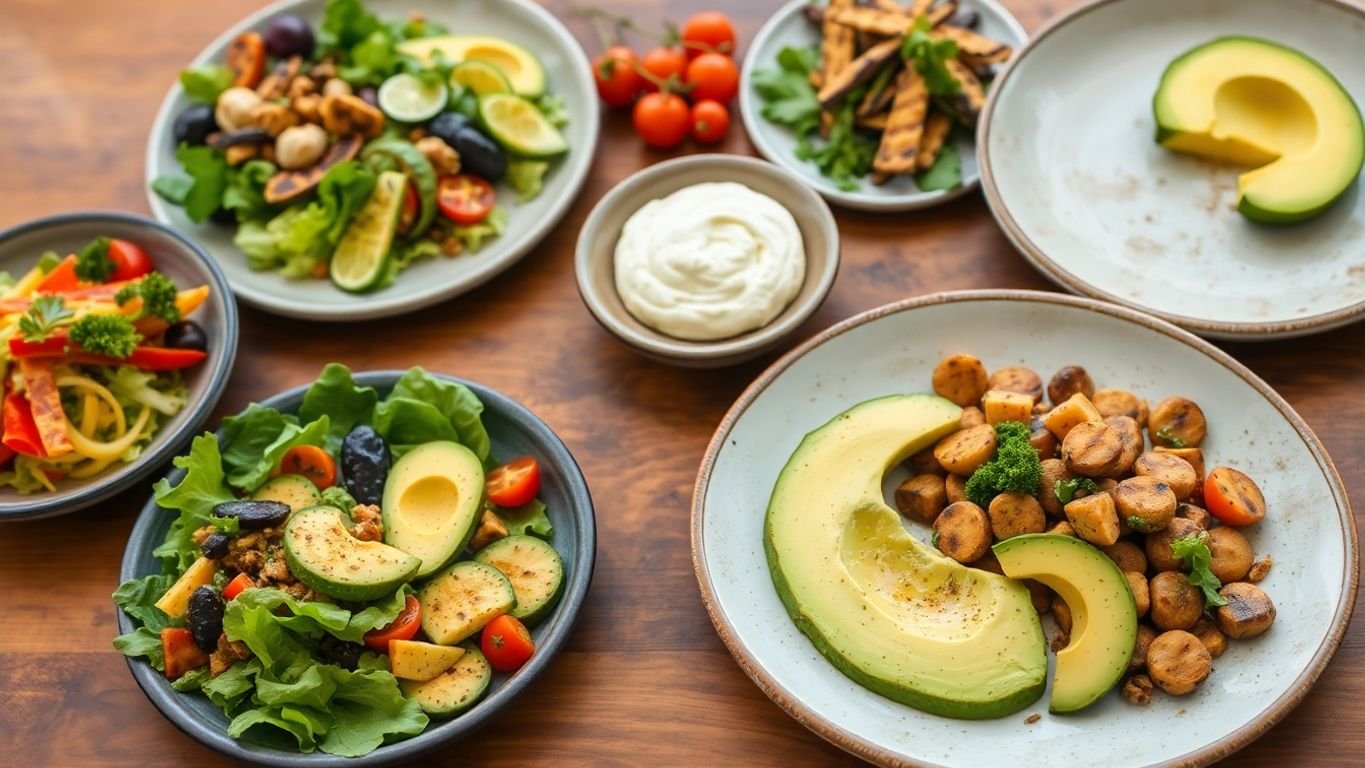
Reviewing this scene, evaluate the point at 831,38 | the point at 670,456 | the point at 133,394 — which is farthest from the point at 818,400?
the point at 133,394

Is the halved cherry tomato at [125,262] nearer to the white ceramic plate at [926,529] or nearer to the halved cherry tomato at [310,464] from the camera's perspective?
the halved cherry tomato at [310,464]

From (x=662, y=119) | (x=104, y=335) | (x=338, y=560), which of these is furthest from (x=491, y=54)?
(x=338, y=560)

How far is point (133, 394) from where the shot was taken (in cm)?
259

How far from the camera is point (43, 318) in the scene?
252 cm

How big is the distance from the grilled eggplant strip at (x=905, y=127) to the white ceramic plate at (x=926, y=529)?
541 mm

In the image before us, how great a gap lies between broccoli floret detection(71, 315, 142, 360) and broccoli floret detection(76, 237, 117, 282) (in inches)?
11.5

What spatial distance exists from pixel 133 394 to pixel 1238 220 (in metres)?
2.66

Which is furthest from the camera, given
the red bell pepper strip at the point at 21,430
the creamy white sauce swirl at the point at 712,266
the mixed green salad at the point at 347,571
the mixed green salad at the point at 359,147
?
the mixed green salad at the point at 359,147

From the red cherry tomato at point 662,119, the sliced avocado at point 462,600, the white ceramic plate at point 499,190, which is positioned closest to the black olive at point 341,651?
the sliced avocado at point 462,600

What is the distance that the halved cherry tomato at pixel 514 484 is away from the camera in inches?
93.4

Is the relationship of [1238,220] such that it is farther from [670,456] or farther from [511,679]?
[511,679]

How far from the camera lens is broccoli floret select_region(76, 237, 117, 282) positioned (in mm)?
2768

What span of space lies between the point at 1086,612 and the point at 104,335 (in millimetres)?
2154

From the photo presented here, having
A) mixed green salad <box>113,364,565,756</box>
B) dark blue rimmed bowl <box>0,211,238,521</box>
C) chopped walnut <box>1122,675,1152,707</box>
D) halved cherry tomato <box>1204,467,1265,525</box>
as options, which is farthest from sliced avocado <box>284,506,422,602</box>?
halved cherry tomato <box>1204,467,1265,525</box>
